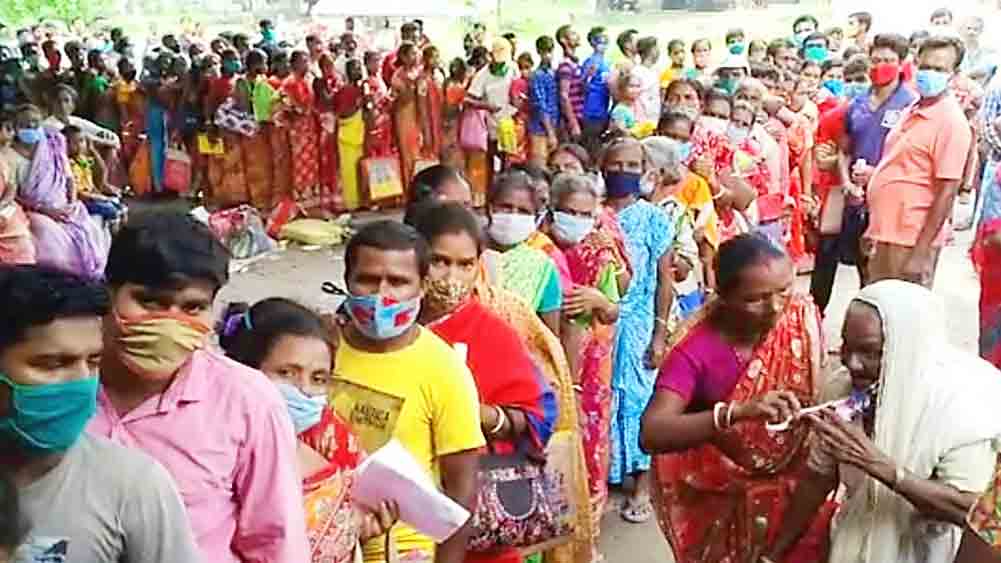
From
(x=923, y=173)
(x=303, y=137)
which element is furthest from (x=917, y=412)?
(x=303, y=137)

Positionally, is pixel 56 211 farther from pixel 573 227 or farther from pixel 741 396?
pixel 741 396

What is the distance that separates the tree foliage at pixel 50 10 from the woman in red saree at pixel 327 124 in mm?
11853

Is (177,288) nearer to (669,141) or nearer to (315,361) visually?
(315,361)

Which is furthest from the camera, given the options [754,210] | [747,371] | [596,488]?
[754,210]

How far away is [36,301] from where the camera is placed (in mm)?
1784

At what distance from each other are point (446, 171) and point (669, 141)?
1814 mm

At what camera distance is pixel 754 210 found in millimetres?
6473

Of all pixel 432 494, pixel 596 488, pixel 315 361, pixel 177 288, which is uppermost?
pixel 177 288

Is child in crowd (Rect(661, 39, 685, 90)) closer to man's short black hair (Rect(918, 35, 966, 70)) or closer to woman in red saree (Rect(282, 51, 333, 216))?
woman in red saree (Rect(282, 51, 333, 216))

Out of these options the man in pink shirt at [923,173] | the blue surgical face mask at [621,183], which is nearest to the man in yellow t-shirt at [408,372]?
the blue surgical face mask at [621,183]

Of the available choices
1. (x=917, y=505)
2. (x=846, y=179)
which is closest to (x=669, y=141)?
(x=846, y=179)

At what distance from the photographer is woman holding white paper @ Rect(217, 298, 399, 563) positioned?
2334mm

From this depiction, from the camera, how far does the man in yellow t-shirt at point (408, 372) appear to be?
8.54 feet

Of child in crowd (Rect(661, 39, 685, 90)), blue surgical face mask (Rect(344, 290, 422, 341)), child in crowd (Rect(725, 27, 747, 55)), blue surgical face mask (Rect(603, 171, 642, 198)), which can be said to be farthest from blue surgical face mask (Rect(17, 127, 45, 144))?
child in crowd (Rect(725, 27, 747, 55))
